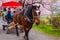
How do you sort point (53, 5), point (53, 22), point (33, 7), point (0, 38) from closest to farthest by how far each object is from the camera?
point (33, 7) → point (0, 38) → point (53, 22) → point (53, 5)

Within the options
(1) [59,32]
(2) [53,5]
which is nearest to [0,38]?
(1) [59,32]

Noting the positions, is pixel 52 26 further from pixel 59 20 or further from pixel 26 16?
pixel 26 16

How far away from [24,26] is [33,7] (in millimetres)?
1247

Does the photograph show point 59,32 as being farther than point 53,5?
No

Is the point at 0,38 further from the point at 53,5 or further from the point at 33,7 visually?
the point at 53,5

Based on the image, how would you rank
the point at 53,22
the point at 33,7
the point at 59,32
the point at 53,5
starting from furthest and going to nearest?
1. the point at 53,5
2. the point at 53,22
3. the point at 59,32
4. the point at 33,7

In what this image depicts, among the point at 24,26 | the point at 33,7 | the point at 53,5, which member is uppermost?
the point at 33,7

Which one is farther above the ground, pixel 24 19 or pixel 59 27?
pixel 24 19

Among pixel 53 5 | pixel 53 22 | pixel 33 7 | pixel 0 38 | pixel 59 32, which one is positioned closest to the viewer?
pixel 33 7

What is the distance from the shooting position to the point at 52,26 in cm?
2067

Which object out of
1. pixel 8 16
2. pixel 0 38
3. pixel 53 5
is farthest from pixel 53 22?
pixel 53 5

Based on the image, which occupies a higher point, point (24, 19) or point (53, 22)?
Result: point (24, 19)

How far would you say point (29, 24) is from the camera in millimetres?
14086

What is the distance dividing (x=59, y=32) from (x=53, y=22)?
5.12ft
